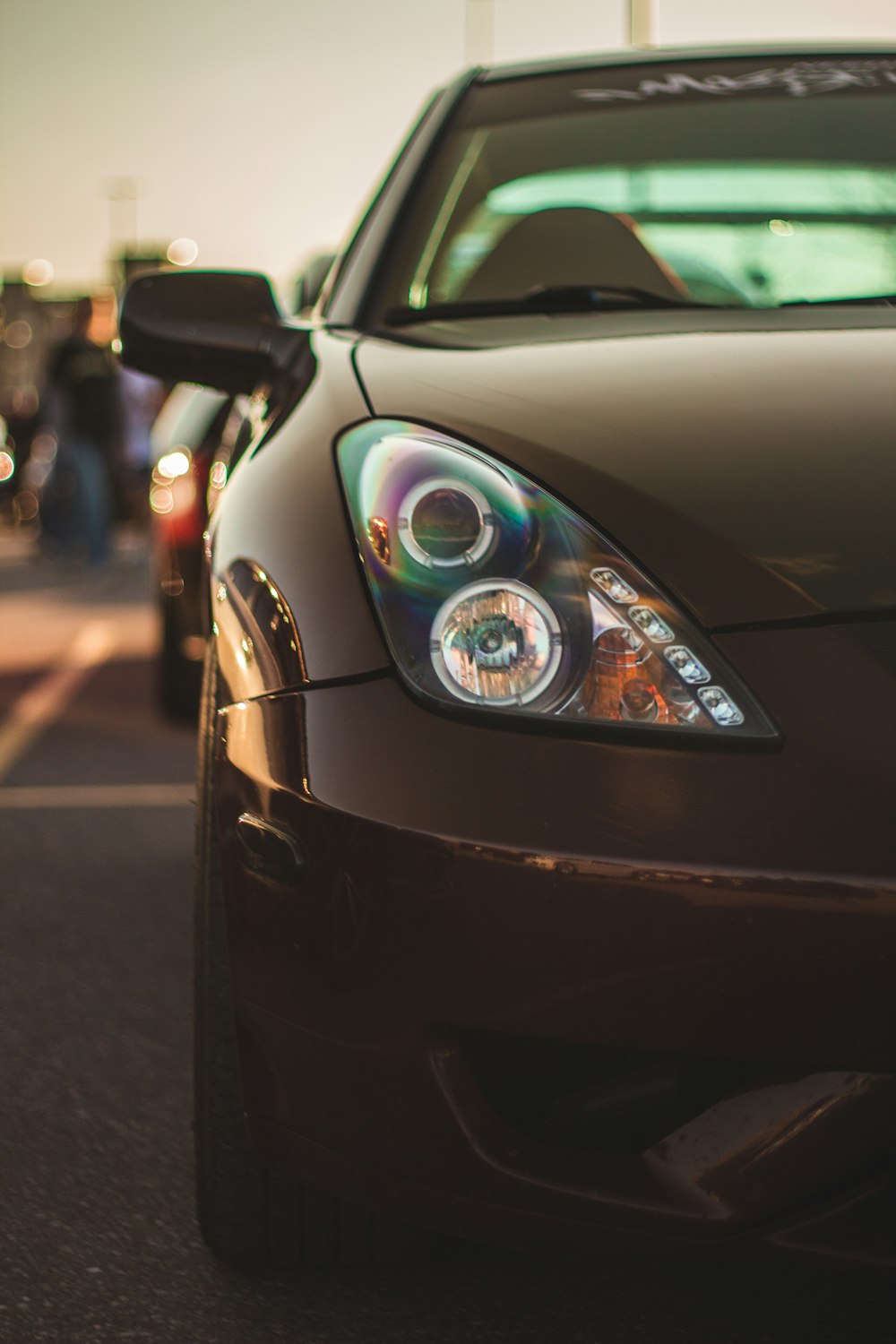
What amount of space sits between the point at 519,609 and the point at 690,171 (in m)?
1.70

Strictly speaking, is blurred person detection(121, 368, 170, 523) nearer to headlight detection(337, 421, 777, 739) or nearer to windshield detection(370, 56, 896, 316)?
Answer: windshield detection(370, 56, 896, 316)

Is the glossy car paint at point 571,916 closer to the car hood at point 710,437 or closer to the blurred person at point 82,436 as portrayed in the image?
the car hood at point 710,437

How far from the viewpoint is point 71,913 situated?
3561 mm

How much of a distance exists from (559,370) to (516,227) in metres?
0.88

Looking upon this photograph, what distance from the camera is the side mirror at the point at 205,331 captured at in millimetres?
2398

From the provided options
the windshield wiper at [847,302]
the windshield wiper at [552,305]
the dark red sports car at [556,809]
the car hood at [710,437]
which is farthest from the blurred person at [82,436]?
the dark red sports car at [556,809]

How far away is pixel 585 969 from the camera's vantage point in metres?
1.42

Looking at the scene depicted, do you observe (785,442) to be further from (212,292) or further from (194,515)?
(194,515)

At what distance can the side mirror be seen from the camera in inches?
94.4

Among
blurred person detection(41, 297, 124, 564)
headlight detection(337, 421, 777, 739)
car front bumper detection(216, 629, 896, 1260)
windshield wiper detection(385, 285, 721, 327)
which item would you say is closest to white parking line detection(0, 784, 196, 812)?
windshield wiper detection(385, 285, 721, 327)

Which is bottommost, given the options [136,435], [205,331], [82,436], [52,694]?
[52,694]

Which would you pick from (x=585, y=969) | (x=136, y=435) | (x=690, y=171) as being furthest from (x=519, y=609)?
(x=136, y=435)

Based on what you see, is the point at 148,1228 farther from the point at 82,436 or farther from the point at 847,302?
the point at 82,436

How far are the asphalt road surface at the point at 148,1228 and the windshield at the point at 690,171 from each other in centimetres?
130
